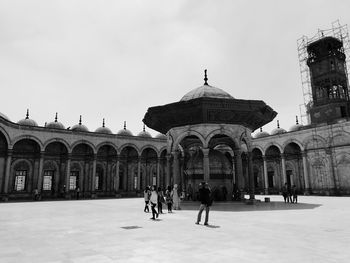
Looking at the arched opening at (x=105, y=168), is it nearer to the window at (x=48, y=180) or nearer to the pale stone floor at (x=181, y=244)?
the window at (x=48, y=180)

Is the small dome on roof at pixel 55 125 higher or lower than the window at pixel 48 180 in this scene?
higher

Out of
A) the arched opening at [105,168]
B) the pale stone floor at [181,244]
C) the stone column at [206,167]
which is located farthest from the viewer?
the arched opening at [105,168]

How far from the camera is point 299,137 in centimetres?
3073

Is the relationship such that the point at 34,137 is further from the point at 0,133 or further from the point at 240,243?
the point at 240,243

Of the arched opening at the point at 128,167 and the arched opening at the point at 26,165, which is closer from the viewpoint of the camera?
the arched opening at the point at 26,165

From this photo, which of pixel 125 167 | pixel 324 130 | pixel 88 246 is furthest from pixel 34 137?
pixel 324 130

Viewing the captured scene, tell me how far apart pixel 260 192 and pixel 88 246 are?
33.3 metres

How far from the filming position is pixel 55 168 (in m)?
29.8

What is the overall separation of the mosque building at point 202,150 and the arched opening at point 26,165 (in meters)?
0.09

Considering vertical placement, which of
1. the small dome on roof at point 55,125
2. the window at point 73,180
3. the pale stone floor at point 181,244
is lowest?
the pale stone floor at point 181,244

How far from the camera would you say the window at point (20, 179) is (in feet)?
91.4

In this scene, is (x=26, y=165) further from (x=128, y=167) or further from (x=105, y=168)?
(x=128, y=167)

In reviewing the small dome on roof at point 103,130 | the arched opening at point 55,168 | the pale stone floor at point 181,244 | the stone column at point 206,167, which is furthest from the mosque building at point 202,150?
the pale stone floor at point 181,244

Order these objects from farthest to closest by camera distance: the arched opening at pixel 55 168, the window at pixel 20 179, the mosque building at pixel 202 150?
the arched opening at pixel 55 168 < the window at pixel 20 179 < the mosque building at pixel 202 150
